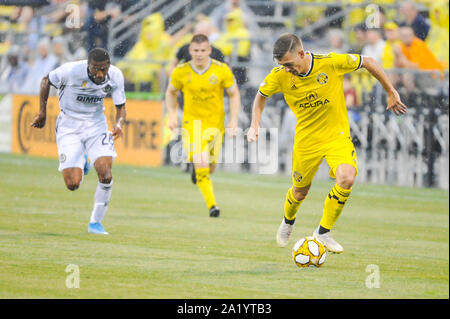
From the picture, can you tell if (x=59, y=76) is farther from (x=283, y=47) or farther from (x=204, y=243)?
(x=283, y=47)

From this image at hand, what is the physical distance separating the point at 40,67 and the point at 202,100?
1054cm

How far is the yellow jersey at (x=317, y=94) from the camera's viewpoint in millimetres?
9742

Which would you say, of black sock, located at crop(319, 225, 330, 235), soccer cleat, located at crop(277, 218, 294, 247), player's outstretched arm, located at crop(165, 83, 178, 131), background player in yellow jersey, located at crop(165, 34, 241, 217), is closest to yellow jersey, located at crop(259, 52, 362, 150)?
black sock, located at crop(319, 225, 330, 235)

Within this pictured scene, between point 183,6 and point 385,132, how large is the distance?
693cm

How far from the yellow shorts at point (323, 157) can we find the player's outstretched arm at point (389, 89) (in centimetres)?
72

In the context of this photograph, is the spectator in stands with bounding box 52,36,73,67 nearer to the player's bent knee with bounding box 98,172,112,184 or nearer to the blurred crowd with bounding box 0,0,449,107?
the blurred crowd with bounding box 0,0,449,107

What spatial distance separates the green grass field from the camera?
9.57m

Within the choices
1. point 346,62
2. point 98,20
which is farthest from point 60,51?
point 346,62

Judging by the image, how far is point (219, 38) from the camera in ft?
72.9

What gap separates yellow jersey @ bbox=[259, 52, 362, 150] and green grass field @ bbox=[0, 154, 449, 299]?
1.44 m

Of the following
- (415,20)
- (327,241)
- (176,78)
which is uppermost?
(415,20)

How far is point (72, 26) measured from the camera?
25.2m

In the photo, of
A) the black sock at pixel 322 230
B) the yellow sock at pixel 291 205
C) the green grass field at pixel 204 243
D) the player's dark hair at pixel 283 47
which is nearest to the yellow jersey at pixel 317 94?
the player's dark hair at pixel 283 47
